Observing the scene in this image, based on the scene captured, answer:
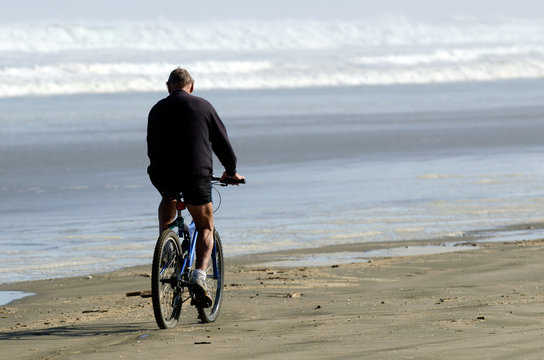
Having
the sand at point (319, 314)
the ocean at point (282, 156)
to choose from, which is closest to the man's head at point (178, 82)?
the sand at point (319, 314)

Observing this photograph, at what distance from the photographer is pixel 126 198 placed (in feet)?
45.1

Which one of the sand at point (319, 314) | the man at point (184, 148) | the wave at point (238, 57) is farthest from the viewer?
the wave at point (238, 57)

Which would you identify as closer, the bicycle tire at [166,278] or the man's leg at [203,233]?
the bicycle tire at [166,278]

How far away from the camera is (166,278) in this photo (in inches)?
243

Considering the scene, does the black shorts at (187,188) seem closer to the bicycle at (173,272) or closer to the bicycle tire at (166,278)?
the bicycle at (173,272)

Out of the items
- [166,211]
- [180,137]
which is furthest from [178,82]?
[166,211]

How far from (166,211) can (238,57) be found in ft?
183

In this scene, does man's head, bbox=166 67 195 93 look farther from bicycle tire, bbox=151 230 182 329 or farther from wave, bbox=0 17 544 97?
wave, bbox=0 17 544 97

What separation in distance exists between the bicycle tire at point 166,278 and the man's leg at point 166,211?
13 centimetres

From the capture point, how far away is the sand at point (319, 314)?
5.11 m

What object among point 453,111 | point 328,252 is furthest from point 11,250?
point 453,111

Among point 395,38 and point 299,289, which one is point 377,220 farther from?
point 395,38

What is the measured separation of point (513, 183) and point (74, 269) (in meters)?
7.38

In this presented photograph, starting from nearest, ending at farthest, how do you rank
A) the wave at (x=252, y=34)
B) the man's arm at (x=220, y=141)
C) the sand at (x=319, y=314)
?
the sand at (x=319, y=314) < the man's arm at (x=220, y=141) < the wave at (x=252, y=34)
